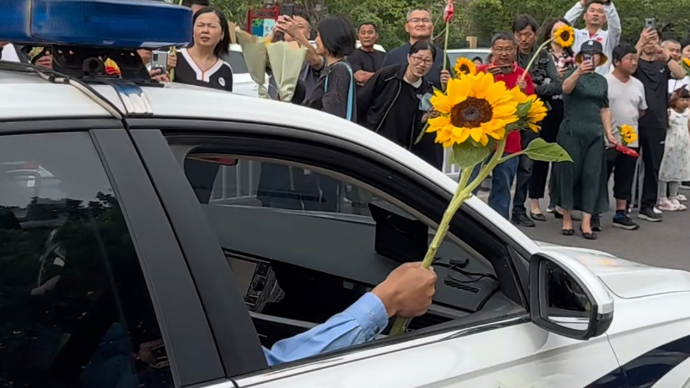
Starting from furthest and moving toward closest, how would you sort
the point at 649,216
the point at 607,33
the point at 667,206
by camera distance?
the point at 667,206 < the point at 607,33 < the point at 649,216

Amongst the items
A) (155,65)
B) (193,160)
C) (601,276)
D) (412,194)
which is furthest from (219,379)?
(155,65)

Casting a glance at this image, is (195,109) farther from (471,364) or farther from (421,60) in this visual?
(421,60)

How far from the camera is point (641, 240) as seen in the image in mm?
7266

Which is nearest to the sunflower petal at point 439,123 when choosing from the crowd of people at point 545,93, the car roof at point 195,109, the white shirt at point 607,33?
the car roof at point 195,109

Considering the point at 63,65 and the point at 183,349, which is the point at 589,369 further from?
the point at 63,65

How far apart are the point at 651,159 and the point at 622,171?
53 cm

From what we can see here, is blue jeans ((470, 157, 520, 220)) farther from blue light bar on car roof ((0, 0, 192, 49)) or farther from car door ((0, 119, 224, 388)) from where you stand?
car door ((0, 119, 224, 388))

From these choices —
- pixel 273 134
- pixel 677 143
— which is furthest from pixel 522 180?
pixel 273 134

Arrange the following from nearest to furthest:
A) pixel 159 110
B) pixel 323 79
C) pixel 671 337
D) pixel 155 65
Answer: pixel 159 110, pixel 671 337, pixel 155 65, pixel 323 79

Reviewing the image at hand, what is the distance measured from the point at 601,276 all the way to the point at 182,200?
4.49 ft

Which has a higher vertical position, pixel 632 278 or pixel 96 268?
pixel 96 268

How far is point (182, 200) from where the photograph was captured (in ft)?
4.70

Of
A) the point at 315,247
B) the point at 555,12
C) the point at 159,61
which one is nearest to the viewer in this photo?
the point at 315,247

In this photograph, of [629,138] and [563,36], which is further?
[629,138]
